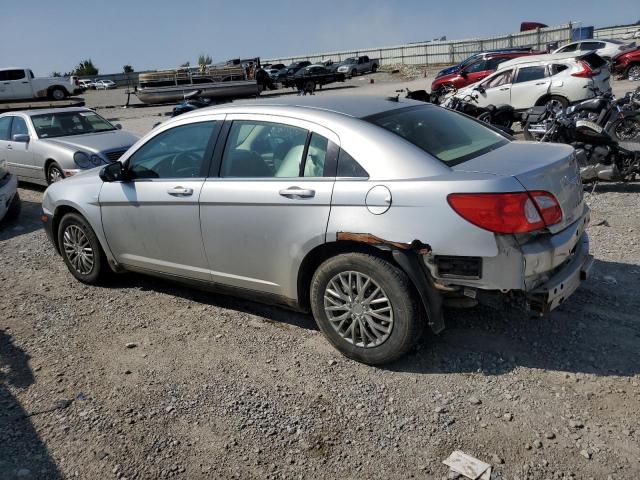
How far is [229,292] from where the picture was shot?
415 centimetres

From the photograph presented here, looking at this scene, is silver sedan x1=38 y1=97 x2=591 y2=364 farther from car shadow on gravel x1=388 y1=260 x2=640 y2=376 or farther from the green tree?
the green tree

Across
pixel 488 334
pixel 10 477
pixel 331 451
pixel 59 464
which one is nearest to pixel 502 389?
pixel 488 334

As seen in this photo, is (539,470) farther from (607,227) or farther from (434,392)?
(607,227)

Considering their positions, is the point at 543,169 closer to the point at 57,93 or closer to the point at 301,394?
the point at 301,394

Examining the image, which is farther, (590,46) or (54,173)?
(590,46)

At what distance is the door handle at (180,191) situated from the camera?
161 inches

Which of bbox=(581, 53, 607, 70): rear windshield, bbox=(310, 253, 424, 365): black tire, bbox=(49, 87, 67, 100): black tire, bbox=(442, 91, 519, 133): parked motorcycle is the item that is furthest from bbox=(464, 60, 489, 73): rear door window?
bbox=(49, 87, 67, 100): black tire

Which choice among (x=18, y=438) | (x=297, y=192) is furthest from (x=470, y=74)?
(x=18, y=438)

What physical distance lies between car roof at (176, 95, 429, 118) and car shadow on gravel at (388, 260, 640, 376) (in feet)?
5.27

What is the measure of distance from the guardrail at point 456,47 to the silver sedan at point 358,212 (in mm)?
40466

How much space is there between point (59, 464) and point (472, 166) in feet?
9.23

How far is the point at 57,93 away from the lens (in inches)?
1254

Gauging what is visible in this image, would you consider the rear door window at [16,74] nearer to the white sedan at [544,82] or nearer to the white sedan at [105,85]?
the white sedan at [105,85]

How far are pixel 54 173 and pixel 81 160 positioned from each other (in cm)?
73
